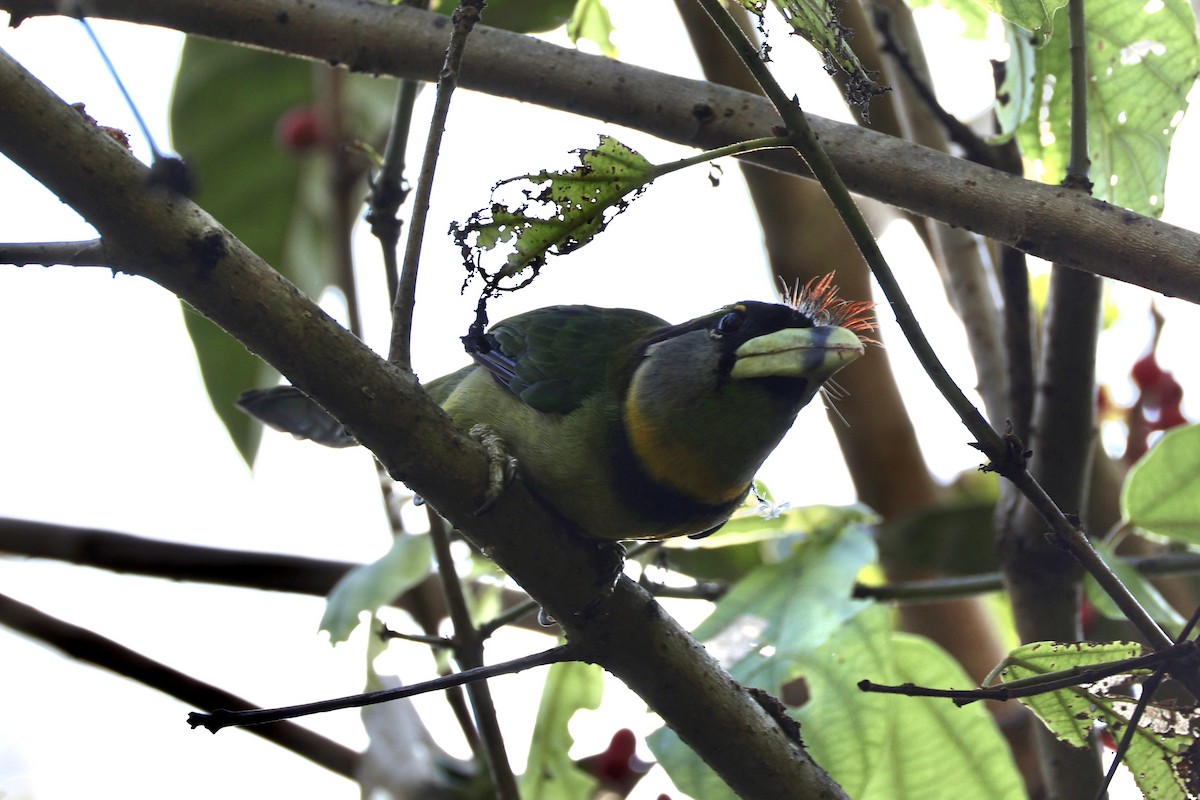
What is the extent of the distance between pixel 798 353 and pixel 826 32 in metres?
0.52

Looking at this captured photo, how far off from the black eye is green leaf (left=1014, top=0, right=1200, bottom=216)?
53 cm

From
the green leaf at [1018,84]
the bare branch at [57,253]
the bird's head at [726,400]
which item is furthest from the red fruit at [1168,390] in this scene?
the bare branch at [57,253]

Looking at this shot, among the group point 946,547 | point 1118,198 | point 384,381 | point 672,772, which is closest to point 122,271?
point 384,381

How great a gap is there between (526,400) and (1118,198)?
949mm

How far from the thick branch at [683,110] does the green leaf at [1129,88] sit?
1.44 feet

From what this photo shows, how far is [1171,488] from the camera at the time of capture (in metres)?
1.83

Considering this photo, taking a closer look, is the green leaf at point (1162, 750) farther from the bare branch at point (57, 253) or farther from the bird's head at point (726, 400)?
the bare branch at point (57, 253)

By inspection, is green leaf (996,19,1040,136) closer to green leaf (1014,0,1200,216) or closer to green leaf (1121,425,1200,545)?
green leaf (1014,0,1200,216)

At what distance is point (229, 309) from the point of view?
1.07 meters

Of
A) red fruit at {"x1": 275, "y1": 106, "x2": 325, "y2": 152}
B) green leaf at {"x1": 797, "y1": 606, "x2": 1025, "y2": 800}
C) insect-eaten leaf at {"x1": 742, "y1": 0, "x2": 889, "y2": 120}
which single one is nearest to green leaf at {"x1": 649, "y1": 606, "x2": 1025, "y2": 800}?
green leaf at {"x1": 797, "y1": 606, "x2": 1025, "y2": 800}

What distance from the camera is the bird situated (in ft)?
5.13

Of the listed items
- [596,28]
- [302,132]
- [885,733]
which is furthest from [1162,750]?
[302,132]

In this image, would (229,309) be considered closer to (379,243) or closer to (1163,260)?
(379,243)

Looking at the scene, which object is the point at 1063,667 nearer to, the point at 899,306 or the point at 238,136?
the point at 899,306
